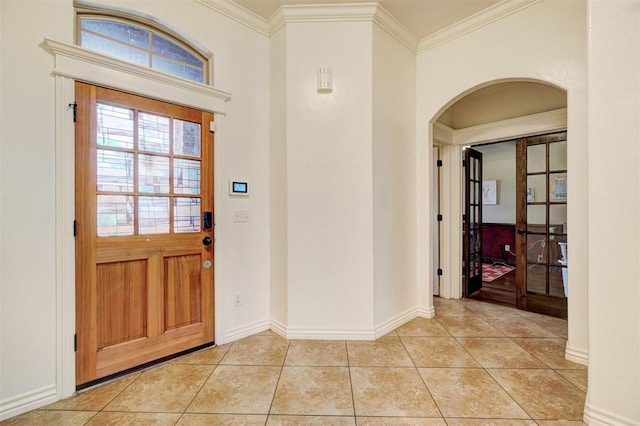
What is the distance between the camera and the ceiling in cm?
243

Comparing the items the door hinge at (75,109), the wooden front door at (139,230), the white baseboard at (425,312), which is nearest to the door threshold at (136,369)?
the wooden front door at (139,230)

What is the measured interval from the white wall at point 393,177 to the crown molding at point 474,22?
214 millimetres

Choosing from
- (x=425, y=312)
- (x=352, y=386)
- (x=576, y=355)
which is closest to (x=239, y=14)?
(x=352, y=386)

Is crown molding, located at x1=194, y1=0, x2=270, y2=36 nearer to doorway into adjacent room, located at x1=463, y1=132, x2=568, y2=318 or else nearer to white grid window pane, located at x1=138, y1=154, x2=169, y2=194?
white grid window pane, located at x1=138, y1=154, x2=169, y2=194

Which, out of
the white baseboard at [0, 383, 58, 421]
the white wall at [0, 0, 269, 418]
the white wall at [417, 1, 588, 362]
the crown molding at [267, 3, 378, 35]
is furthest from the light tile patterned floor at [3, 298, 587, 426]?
the crown molding at [267, 3, 378, 35]

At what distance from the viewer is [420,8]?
2520mm

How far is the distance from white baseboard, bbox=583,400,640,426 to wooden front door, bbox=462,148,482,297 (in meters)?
2.39

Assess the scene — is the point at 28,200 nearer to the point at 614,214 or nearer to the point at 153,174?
the point at 153,174

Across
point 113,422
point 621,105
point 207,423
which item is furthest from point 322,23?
point 113,422

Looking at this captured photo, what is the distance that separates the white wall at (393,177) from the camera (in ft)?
8.47

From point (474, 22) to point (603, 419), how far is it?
10.3ft

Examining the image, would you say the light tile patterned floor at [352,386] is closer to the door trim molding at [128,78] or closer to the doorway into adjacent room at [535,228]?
the doorway into adjacent room at [535,228]

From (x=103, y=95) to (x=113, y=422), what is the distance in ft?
6.69

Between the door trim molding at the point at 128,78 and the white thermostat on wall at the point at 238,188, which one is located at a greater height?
the door trim molding at the point at 128,78
